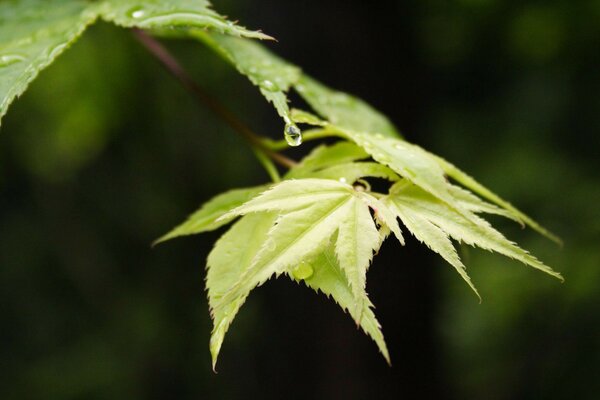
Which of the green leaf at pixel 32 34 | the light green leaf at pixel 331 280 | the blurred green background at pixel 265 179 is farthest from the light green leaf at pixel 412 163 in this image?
the blurred green background at pixel 265 179

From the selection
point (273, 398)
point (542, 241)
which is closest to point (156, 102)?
point (273, 398)

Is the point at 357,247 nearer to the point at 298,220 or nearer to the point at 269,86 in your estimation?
the point at 298,220

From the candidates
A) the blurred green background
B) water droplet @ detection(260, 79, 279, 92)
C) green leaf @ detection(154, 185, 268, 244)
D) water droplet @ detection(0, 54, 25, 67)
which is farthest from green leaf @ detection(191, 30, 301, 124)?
the blurred green background

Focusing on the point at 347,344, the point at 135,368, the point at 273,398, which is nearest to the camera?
the point at 347,344

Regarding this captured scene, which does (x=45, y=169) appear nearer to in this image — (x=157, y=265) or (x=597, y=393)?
(x=157, y=265)

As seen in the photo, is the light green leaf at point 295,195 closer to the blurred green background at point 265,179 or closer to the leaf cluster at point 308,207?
the leaf cluster at point 308,207

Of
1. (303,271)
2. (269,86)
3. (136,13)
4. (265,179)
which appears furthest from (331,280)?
(265,179)
